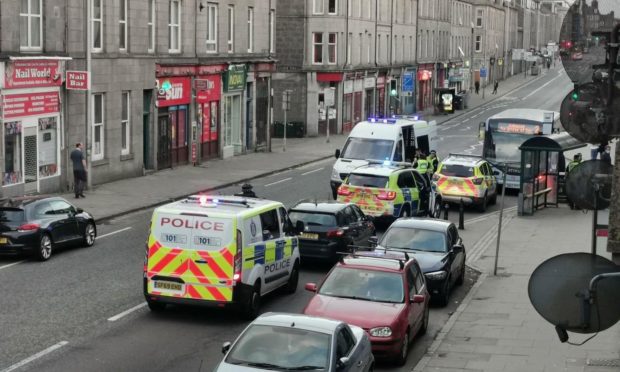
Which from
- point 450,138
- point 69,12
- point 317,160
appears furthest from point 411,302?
point 450,138

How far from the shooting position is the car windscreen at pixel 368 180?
28812mm

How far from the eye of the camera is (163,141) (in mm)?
43281

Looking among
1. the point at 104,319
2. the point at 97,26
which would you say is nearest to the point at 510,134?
the point at 97,26

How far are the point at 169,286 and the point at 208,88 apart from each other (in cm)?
3018

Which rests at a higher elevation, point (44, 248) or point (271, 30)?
point (271, 30)

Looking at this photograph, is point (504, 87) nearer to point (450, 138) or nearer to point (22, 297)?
point (450, 138)

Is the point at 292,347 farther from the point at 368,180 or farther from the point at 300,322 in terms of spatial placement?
the point at 368,180

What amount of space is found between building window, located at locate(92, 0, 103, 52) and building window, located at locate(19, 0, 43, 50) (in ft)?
12.7

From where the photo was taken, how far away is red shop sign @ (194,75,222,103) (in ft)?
150

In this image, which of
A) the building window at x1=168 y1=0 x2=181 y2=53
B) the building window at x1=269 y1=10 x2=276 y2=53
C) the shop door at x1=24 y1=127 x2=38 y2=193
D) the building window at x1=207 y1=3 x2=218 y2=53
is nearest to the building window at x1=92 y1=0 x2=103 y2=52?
the shop door at x1=24 y1=127 x2=38 y2=193

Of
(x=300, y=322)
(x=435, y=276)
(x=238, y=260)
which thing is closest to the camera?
(x=300, y=322)

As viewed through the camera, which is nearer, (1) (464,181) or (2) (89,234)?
(2) (89,234)

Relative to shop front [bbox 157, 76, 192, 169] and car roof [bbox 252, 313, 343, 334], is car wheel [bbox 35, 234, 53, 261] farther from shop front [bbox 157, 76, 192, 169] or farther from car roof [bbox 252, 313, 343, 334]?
shop front [bbox 157, 76, 192, 169]

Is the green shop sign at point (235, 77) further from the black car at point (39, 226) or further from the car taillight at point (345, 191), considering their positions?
the black car at point (39, 226)
